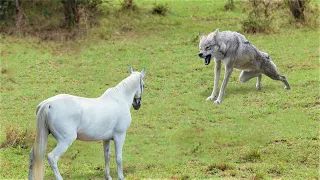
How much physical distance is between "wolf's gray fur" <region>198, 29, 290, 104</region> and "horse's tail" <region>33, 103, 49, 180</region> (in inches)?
239

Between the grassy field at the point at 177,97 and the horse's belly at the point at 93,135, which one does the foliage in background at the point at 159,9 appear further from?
the horse's belly at the point at 93,135

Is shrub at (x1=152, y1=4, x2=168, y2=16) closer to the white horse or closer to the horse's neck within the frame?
the white horse

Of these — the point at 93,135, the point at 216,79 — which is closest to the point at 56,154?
the point at 93,135

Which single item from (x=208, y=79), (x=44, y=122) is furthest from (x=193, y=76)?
(x=44, y=122)

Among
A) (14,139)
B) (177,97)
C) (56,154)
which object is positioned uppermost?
(56,154)

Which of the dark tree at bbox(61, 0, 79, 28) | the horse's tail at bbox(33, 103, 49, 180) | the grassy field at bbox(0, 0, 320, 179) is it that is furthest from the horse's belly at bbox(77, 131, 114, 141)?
the dark tree at bbox(61, 0, 79, 28)

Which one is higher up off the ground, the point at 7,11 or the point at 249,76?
the point at 7,11

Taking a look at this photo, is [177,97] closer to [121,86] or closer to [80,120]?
[121,86]

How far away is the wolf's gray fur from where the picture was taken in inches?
557

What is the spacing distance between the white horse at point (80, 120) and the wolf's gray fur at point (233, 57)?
4656mm

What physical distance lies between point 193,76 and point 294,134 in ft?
16.4

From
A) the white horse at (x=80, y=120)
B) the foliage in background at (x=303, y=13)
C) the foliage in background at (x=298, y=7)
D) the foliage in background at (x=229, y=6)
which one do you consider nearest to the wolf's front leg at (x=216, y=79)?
the white horse at (x=80, y=120)

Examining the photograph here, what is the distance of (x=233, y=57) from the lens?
14.7 m

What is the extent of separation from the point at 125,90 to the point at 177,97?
5857mm
